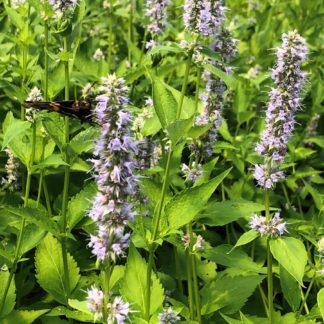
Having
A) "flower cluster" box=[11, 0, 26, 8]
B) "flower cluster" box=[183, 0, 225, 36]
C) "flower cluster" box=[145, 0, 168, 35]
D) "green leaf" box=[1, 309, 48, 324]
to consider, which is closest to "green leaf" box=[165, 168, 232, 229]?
"flower cluster" box=[183, 0, 225, 36]

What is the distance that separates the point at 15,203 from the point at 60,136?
1.66m

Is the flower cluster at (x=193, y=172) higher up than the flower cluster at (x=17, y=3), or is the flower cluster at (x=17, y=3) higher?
the flower cluster at (x=17, y=3)

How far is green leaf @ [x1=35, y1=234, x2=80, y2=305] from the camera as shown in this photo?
13.0ft

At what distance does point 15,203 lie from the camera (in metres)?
4.93

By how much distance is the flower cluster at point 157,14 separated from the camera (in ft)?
17.5

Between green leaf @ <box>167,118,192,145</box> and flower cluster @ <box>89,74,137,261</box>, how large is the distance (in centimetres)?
49

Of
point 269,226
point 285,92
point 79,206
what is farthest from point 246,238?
point 79,206

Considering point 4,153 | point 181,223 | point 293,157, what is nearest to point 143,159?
point 181,223

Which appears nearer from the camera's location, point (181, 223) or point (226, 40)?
point (181, 223)

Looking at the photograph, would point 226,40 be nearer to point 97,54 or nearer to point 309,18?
point 97,54

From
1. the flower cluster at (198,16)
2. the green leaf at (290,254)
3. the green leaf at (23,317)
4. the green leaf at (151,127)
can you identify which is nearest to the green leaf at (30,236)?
the green leaf at (23,317)

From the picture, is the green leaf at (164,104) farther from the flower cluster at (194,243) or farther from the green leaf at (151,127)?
the flower cluster at (194,243)

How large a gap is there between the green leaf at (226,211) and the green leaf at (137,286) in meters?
0.60

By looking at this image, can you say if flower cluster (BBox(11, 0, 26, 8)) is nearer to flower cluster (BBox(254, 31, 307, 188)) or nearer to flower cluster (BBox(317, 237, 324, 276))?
flower cluster (BBox(254, 31, 307, 188))
